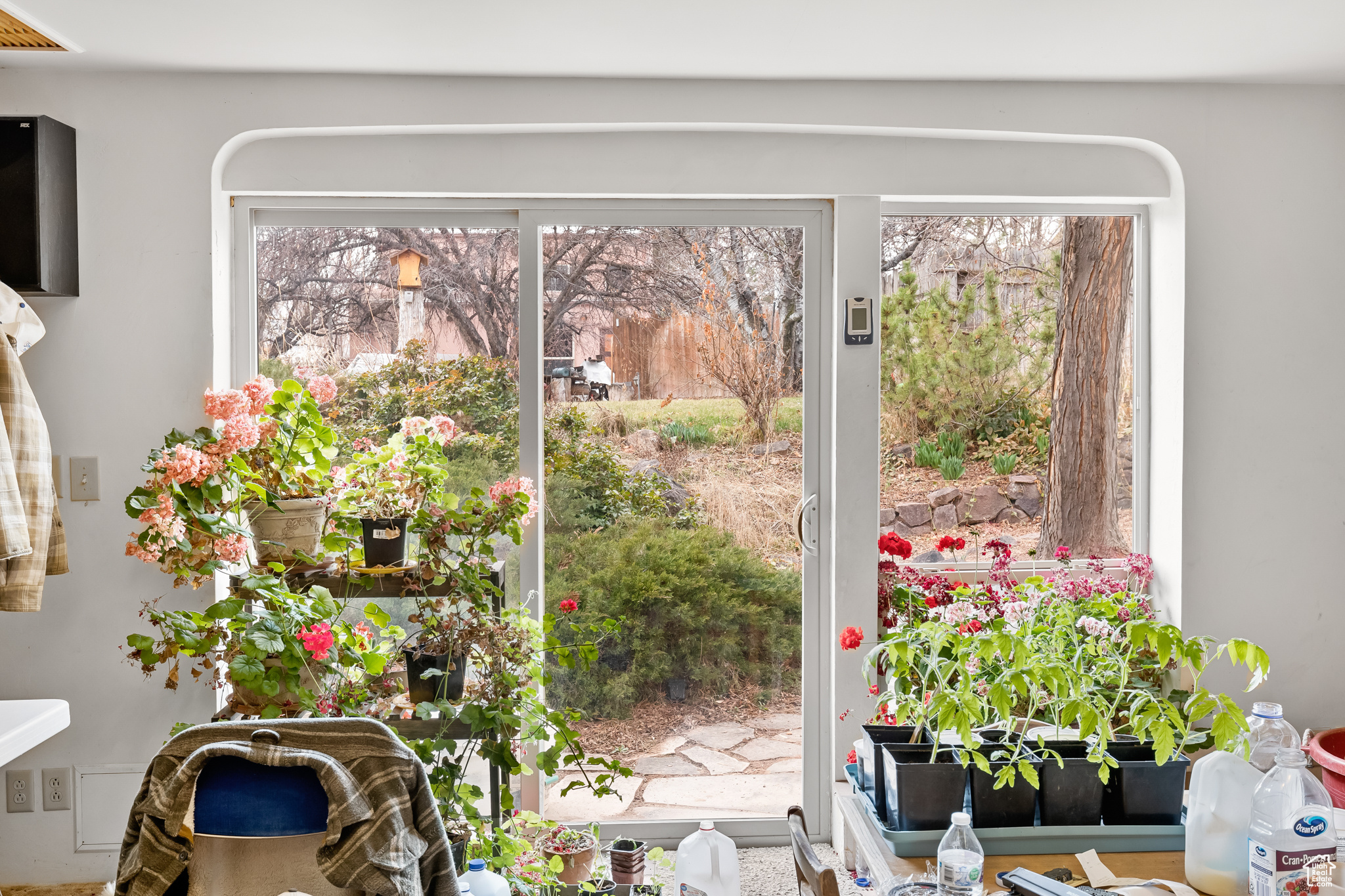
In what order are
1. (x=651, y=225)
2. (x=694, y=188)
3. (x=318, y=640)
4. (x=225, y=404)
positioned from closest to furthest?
(x=318, y=640)
(x=225, y=404)
(x=694, y=188)
(x=651, y=225)

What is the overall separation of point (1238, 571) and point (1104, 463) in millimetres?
484

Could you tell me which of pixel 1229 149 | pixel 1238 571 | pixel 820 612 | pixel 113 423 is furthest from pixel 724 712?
pixel 1229 149

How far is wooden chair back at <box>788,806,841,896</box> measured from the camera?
1.25 m

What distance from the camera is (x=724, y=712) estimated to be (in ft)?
9.09

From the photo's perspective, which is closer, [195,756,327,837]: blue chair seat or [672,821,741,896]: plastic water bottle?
[195,756,327,837]: blue chair seat

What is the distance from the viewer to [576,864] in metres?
2.29

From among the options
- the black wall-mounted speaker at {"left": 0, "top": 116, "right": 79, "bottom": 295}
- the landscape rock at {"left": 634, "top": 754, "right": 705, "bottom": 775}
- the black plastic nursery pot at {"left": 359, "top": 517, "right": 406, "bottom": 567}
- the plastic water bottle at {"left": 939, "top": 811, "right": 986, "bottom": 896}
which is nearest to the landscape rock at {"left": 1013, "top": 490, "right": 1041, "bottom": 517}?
the landscape rock at {"left": 634, "top": 754, "right": 705, "bottom": 775}

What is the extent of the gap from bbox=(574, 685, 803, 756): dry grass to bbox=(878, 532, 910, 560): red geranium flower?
555 mm

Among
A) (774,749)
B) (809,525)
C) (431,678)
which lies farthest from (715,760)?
(431,678)

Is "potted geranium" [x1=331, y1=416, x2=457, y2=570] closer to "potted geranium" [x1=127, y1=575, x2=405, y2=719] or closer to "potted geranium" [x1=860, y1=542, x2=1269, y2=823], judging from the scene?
"potted geranium" [x1=127, y1=575, x2=405, y2=719]

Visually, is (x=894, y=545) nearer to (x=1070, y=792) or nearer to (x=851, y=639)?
(x=851, y=639)

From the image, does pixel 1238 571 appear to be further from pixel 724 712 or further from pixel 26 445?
pixel 26 445

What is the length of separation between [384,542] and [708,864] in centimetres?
114

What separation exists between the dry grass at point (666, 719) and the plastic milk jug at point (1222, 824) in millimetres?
1564
